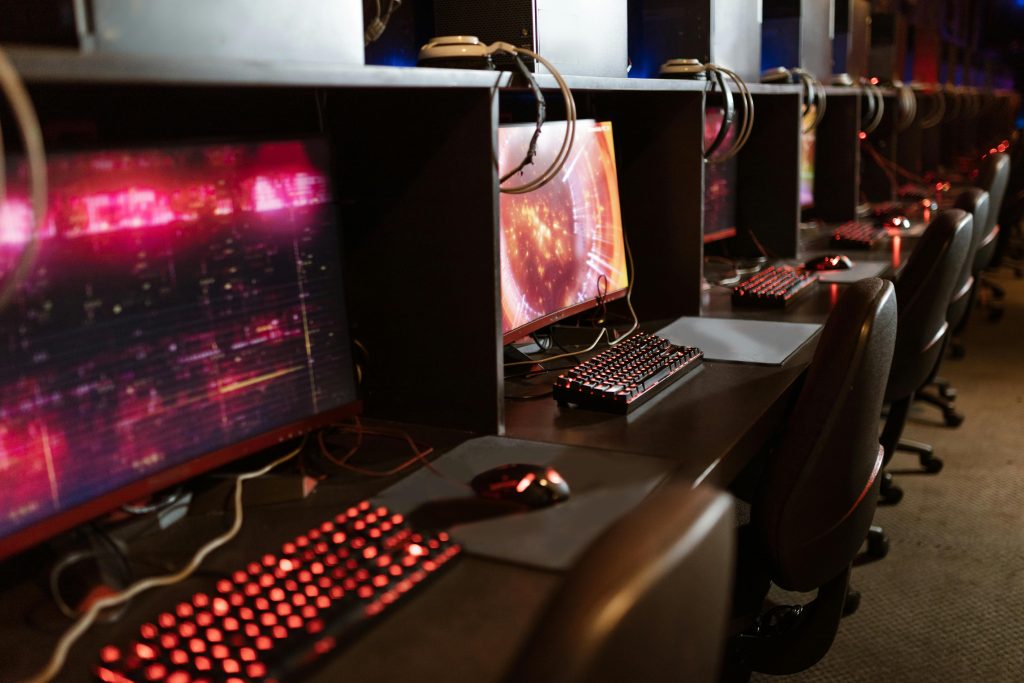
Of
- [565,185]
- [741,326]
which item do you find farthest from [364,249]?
[741,326]

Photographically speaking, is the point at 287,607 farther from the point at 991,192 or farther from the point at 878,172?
the point at 878,172

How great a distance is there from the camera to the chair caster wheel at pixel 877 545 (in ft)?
8.02

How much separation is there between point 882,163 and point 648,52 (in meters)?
2.51

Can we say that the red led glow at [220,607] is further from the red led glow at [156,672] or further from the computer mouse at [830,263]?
the computer mouse at [830,263]

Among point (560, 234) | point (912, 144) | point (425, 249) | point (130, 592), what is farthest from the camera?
point (912, 144)

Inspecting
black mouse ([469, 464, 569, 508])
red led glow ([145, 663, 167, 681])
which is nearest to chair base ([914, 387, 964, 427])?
black mouse ([469, 464, 569, 508])

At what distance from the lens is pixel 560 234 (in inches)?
71.7

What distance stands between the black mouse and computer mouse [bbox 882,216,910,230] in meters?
2.84

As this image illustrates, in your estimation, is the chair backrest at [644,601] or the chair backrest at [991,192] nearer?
the chair backrest at [644,601]

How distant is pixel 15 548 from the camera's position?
919mm

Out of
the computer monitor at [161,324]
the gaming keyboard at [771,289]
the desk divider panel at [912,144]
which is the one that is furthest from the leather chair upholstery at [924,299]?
the desk divider panel at [912,144]

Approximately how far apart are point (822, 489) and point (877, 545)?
1.34 meters

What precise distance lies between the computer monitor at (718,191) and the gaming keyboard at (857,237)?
17.0 inches

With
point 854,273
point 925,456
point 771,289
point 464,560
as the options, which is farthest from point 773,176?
point 464,560
